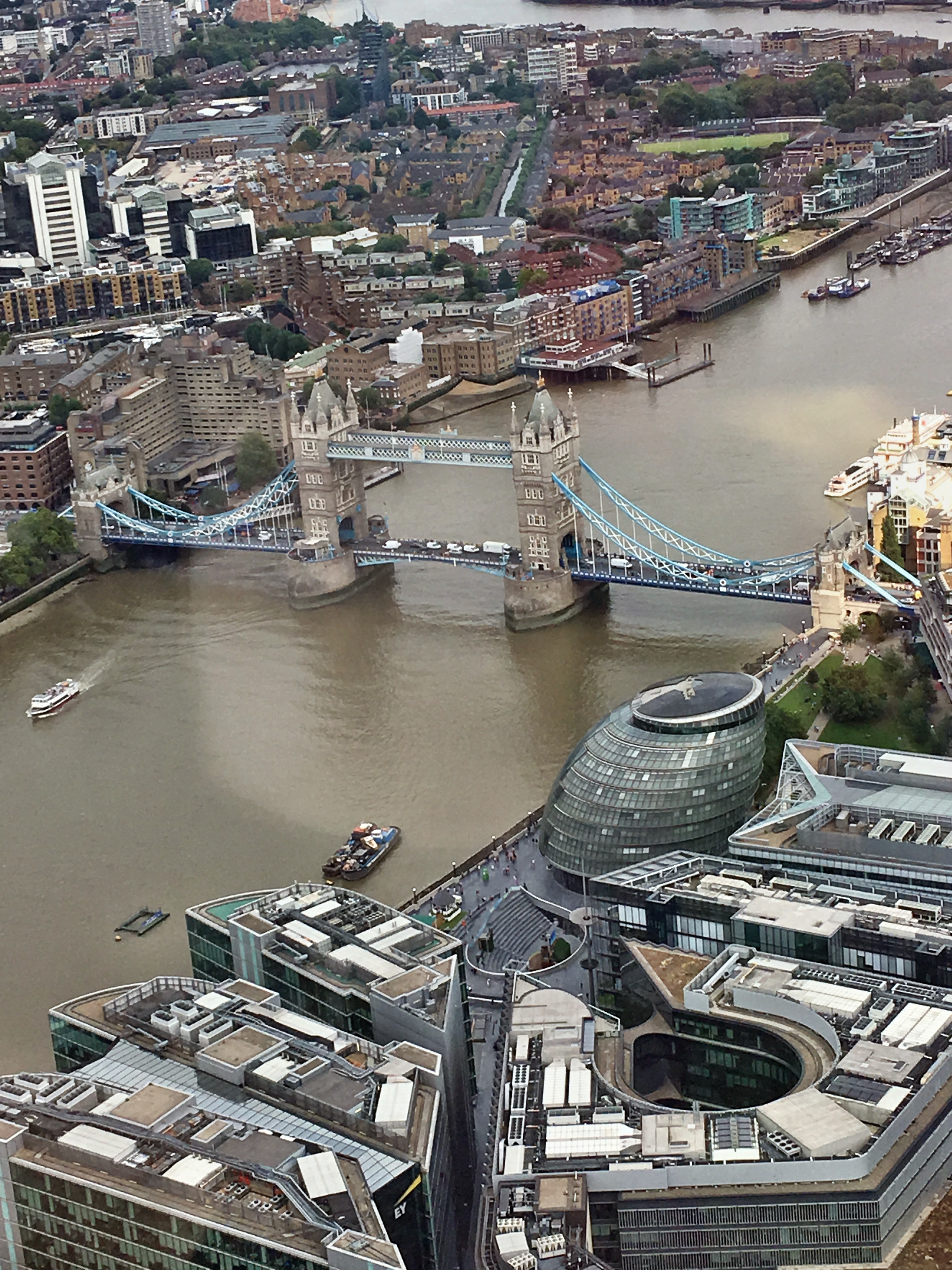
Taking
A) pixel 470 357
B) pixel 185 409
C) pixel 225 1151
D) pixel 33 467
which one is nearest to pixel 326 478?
pixel 33 467

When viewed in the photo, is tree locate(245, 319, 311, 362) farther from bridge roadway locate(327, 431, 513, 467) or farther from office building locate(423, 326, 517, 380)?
bridge roadway locate(327, 431, 513, 467)

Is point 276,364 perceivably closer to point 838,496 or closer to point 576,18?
point 838,496

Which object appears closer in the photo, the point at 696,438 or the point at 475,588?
the point at 475,588

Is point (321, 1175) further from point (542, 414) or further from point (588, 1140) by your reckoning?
point (542, 414)

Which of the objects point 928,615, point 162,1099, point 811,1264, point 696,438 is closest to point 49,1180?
point 162,1099

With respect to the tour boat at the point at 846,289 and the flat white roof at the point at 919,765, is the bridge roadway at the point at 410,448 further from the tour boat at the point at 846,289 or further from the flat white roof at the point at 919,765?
the tour boat at the point at 846,289

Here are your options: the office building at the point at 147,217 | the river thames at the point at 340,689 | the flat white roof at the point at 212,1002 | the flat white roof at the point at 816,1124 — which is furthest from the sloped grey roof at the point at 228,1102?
the office building at the point at 147,217
